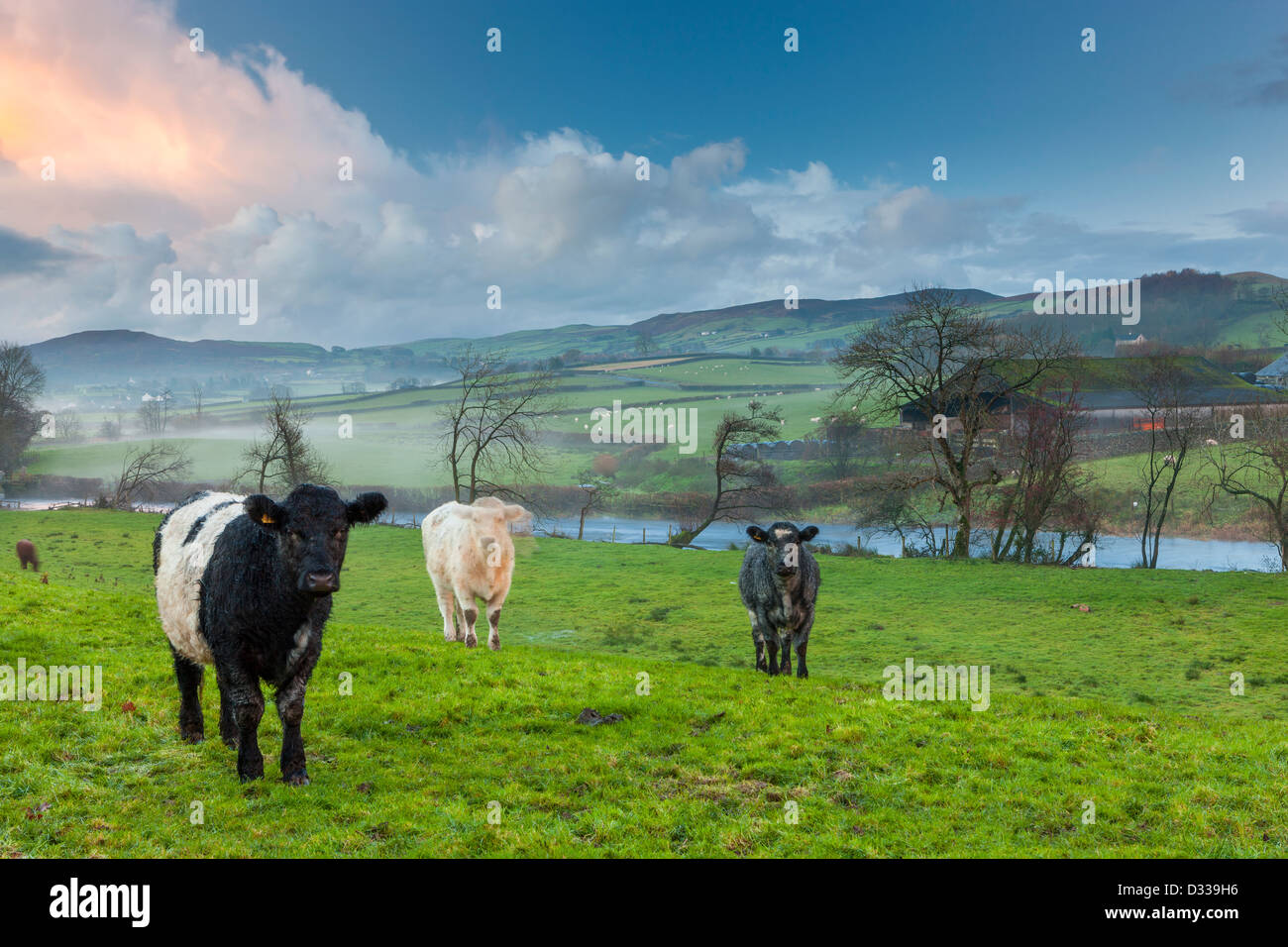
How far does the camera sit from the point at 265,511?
6883mm

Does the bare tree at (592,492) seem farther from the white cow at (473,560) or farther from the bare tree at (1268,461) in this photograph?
the white cow at (473,560)

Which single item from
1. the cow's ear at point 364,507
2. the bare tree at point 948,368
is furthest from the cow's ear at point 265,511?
the bare tree at point 948,368

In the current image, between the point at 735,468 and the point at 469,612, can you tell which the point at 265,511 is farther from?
the point at 735,468

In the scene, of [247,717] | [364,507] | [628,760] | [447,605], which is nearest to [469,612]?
[447,605]

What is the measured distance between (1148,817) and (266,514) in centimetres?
874

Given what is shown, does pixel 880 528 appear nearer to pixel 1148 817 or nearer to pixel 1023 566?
pixel 1023 566

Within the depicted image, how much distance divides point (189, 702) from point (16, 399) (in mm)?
67887

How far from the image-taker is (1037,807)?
7473 millimetres

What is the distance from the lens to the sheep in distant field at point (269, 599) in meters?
6.89

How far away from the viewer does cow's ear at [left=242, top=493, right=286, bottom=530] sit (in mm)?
6734

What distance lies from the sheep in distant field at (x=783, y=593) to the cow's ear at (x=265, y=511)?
26.4ft

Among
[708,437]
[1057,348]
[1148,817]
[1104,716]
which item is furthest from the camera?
[708,437]

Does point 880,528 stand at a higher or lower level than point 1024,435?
lower
